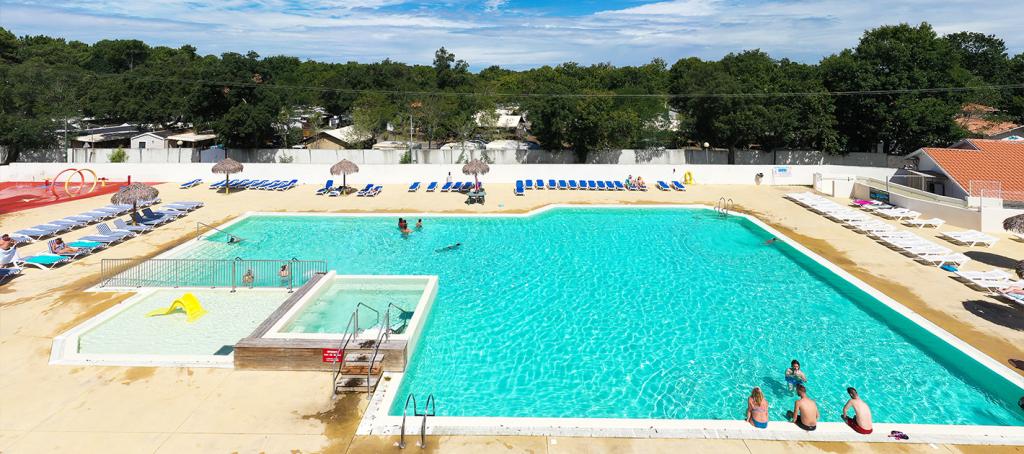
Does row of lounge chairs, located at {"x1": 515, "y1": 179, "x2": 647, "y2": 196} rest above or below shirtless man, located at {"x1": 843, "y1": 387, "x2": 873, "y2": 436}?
above

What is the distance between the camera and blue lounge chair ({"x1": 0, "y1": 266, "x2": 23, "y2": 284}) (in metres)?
14.9

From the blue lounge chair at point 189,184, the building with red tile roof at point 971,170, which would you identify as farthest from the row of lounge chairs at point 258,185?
the building with red tile roof at point 971,170

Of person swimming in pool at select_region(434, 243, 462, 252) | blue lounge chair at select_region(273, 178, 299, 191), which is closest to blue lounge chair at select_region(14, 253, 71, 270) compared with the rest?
person swimming in pool at select_region(434, 243, 462, 252)

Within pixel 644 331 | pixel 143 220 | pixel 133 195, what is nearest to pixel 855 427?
pixel 644 331

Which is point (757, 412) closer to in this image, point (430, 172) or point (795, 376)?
point (795, 376)

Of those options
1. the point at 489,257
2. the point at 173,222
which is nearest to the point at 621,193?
the point at 489,257

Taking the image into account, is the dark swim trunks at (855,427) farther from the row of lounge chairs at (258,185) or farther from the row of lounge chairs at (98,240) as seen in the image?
the row of lounge chairs at (258,185)

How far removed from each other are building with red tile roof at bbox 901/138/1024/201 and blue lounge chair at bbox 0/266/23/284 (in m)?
34.3

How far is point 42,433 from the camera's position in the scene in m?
8.15

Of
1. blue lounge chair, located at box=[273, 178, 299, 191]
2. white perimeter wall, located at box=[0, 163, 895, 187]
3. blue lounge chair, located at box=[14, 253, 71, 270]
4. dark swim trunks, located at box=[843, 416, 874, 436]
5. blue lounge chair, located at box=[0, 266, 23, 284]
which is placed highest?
white perimeter wall, located at box=[0, 163, 895, 187]

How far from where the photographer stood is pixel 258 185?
31969mm

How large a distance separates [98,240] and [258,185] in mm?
13552

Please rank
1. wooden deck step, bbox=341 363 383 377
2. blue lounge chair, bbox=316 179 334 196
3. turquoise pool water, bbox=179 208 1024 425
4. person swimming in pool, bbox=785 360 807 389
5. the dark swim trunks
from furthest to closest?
blue lounge chair, bbox=316 179 334 196
person swimming in pool, bbox=785 360 807 389
turquoise pool water, bbox=179 208 1024 425
wooden deck step, bbox=341 363 383 377
the dark swim trunks

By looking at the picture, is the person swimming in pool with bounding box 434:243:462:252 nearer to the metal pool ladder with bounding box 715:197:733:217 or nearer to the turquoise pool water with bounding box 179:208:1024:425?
the turquoise pool water with bounding box 179:208:1024:425
